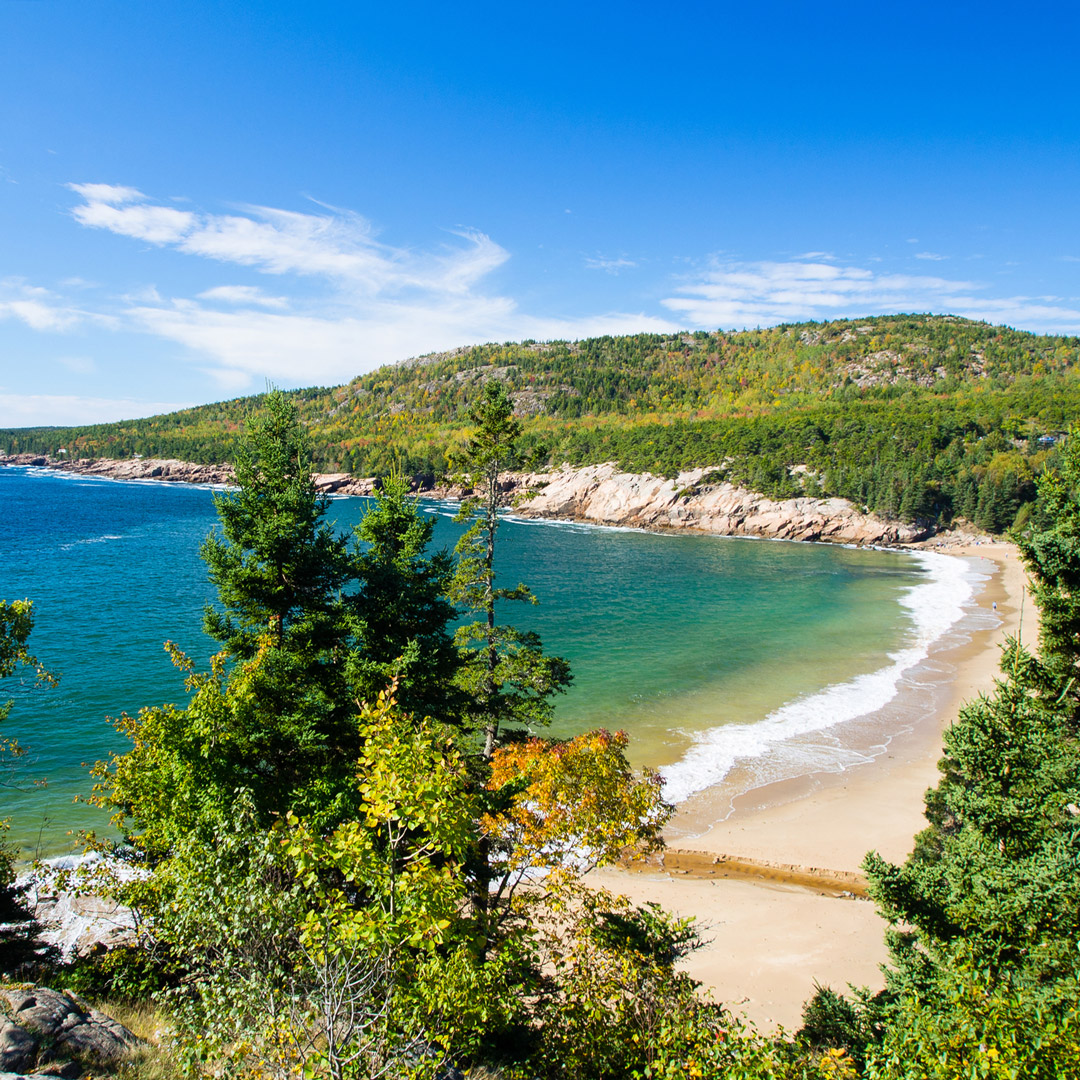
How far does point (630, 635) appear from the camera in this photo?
49.5 m

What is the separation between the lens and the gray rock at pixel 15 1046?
6637mm

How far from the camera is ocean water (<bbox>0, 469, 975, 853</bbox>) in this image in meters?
28.9

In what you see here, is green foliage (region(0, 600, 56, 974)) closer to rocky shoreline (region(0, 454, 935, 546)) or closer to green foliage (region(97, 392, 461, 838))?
green foliage (region(97, 392, 461, 838))

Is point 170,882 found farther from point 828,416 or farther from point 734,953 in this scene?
point 828,416

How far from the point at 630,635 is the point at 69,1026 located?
44.0m

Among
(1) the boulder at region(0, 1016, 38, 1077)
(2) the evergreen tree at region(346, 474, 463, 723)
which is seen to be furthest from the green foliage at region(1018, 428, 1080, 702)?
(1) the boulder at region(0, 1016, 38, 1077)

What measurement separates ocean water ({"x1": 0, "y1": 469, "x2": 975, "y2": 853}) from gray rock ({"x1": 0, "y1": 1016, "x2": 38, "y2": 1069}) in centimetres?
880

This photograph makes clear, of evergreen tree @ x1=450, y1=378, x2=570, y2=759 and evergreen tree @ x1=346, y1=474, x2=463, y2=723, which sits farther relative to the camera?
evergreen tree @ x1=450, y1=378, x2=570, y2=759

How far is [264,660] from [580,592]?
51.1 meters

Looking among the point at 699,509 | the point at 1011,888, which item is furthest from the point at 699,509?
the point at 1011,888

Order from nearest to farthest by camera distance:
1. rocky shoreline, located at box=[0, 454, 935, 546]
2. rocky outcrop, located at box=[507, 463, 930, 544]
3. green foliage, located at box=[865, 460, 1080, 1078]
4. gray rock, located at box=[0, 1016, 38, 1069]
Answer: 1. gray rock, located at box=[0, 1016, 38, 1069]
2. green foliage, located at box=[865, 460, 1080, 1078]
3. rocky shoreline, located at box=[0, 454, 935, 546]
4. rocky outcrop, located at box=[507, 463, 930, 544]

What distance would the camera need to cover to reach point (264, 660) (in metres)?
14.0

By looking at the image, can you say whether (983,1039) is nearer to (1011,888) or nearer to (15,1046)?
(1011,888)

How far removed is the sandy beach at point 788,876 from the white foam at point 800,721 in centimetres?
144
